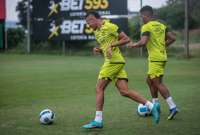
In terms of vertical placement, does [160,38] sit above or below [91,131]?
above

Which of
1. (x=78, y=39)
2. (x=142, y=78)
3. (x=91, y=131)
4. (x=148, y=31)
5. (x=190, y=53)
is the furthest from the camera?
(x=78, y=39)

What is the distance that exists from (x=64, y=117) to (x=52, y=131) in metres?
1.59

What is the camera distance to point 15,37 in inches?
1741

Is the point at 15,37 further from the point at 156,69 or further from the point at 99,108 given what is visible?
the point at 99,108

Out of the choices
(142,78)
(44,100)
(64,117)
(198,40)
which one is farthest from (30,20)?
(64,117)

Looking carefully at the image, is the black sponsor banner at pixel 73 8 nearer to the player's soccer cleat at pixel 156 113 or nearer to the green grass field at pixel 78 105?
the green grass field at pixel 78 105

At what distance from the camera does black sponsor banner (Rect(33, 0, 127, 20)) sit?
3692 cm

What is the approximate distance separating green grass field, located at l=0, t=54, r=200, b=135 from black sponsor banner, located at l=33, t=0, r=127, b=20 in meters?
15.3

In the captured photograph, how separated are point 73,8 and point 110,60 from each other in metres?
29.5

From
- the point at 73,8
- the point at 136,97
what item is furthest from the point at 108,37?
the point at 73,8

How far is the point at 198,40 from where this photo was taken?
37156 mm

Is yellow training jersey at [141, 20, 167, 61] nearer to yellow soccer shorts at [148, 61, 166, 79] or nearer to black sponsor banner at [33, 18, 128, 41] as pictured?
yellow soccer shorts at [148, 61, 166, 79]

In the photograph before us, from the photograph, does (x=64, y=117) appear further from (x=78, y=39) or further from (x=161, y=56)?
(x=78, y=39)

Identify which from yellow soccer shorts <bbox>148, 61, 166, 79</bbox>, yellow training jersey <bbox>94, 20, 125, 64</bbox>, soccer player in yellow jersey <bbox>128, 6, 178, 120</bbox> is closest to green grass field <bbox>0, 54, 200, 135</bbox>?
soccer player in yellow jersey <bbox>128, 6, 178, 120</bbox>
